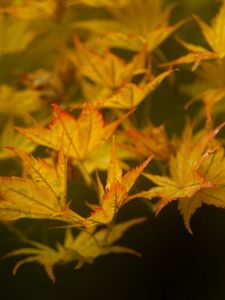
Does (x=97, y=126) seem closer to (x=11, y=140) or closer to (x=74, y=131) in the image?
(x=74, y=131)

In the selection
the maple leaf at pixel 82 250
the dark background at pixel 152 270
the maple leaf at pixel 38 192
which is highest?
the maple leaf at pixel 38 192

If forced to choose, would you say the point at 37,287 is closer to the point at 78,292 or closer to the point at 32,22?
the point at 78,292

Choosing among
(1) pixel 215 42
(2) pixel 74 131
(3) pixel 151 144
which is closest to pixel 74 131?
(2) pixel 74 131

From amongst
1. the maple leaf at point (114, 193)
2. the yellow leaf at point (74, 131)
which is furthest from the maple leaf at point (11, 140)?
the maple leaf at point (114, 193)

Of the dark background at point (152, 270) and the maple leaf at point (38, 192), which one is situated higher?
the maple leaf at point (38, 192)

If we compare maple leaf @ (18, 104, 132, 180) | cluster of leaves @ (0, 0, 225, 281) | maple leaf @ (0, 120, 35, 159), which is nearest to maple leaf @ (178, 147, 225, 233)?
cluster of leaves @ (0, 0, 225, 281)

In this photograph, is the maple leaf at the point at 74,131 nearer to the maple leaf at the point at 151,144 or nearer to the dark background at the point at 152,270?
the maple leaf at the point at 151,144

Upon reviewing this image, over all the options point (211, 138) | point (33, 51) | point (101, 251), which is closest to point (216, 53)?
point (211, 138)
